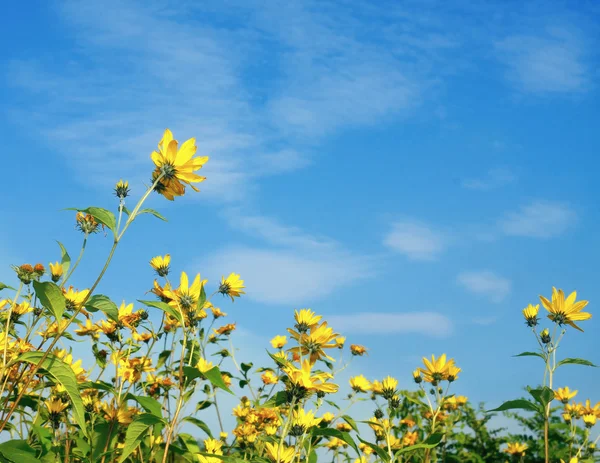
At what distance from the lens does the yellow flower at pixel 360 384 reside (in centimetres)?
532

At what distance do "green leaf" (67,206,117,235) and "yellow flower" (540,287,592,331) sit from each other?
9.09 feet

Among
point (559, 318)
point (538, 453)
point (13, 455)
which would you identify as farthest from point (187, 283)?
point (538, 453)

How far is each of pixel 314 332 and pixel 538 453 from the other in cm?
622

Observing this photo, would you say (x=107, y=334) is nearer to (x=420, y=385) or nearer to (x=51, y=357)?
(x=51, y=357)

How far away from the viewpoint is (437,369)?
4.74 m

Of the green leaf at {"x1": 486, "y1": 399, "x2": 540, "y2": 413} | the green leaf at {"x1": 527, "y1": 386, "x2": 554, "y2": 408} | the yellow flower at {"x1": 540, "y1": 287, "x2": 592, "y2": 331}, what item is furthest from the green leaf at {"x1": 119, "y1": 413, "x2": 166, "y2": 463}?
the yellow flower at {"x1": 540, "y1": 287, "x2": 592, "y2": 331}

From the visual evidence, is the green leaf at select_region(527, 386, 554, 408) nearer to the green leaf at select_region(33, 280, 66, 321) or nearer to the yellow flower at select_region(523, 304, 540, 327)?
the yellow flower at select_region(523, 304, 540, 327)

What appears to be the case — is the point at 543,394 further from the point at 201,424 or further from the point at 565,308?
the point at 201,424

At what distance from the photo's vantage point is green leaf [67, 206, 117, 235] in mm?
2570

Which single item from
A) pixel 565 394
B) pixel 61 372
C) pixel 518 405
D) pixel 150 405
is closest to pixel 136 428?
pixel 150 405

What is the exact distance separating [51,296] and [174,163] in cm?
83

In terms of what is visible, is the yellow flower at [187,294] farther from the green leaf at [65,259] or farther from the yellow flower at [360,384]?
the yellow flower at [360,384]

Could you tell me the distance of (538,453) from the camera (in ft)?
27.1

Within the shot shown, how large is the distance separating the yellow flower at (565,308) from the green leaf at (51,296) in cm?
294
